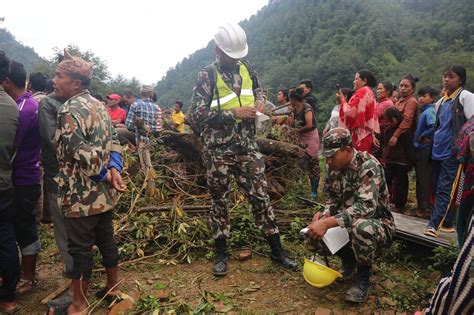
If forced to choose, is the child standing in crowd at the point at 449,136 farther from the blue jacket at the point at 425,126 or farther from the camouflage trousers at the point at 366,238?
the camouflage trousers at the point at 366,238

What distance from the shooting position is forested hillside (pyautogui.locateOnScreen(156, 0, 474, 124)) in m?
30.4

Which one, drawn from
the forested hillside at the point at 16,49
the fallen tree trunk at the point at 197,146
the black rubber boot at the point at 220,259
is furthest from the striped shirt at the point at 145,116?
the forested hillside at the point at 16,49

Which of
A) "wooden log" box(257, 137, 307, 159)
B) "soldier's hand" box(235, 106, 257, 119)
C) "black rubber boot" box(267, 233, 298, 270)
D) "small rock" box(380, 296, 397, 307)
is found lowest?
"small rock" box(380, 296, 397, 307)

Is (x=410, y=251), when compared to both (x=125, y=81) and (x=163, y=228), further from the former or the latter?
(x=125, y=81)

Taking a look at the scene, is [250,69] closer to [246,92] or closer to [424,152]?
[246,92]

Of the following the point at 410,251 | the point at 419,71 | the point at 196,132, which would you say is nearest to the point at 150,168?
the point at 196,132

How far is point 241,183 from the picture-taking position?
3281 millimetres

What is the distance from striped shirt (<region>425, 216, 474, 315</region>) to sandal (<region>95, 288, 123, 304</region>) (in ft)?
7.74

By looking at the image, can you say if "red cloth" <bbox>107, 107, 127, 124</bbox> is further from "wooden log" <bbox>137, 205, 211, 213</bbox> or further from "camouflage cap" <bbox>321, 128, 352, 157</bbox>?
"camouflage cap" <bbox>321, 128, 352, 157</bbox>

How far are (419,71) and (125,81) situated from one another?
30.2 m

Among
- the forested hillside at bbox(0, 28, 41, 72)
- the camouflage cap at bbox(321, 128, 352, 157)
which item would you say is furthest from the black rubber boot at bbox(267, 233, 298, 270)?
the forested hillside at bbox(0, 28, 41, 72)

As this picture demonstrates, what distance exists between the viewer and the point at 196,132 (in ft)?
16.5

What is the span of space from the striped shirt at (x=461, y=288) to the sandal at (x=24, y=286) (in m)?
3.29

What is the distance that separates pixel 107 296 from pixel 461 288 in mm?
2595
